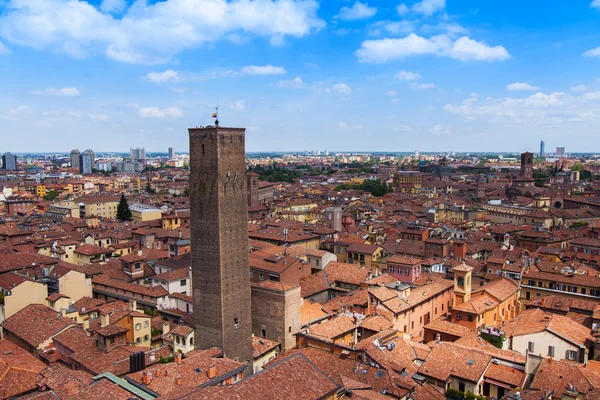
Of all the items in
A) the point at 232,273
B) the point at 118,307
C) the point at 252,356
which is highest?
the point at 232,273

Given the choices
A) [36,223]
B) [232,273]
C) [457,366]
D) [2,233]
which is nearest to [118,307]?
[232,273]

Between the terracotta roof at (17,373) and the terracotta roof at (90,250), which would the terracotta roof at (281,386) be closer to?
the terracotta roof at (17,373)

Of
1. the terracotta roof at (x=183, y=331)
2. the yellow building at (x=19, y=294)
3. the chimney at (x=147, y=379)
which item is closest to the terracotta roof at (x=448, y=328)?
the terracotta roof at (x=183, y=331)

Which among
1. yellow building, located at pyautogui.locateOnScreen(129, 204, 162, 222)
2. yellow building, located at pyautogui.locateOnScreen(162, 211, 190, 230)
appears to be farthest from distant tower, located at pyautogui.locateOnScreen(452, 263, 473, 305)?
yellow building, located at pyautogui.locateOnScreen(129, 204, 162, 222)

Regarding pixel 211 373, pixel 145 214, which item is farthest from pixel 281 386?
pixel 145 214

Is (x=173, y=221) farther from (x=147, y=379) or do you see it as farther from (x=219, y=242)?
(x=147, y=379)

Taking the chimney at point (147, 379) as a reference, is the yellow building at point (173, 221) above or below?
below

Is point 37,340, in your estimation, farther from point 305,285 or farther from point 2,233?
point 2,233
